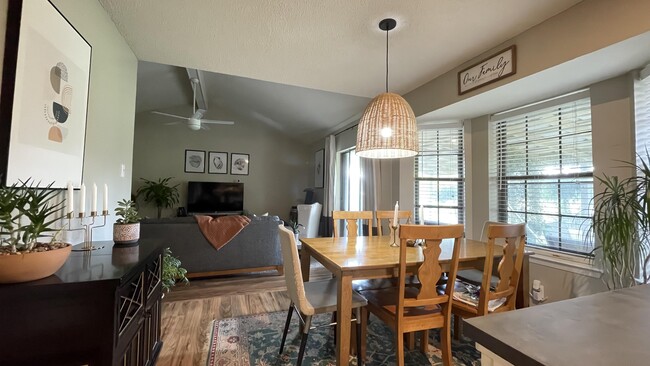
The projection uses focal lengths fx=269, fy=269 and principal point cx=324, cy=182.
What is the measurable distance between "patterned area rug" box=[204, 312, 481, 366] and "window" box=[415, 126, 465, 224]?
1662 millimetres

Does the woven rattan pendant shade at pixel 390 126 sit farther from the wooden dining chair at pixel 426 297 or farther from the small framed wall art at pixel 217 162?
the small framed wall art at pixel 217 162

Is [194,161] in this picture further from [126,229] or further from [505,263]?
[505,263]

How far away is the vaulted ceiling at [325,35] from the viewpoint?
185 cm

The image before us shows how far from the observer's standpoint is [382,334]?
220 cm

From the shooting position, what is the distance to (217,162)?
6.98m

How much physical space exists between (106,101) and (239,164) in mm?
5197

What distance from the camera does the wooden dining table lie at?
1.52 metres

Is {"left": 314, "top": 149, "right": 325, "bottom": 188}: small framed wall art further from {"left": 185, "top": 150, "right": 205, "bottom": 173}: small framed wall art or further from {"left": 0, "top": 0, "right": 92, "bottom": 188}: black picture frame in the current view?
{"left": 0, "top": 0, "right": 92, "bottom": 188}: black picture frame

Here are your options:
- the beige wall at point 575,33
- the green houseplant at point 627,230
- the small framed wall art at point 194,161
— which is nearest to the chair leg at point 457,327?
the green houseplant at point 627,230

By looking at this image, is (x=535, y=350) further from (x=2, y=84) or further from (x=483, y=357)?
(x=2, y=84)

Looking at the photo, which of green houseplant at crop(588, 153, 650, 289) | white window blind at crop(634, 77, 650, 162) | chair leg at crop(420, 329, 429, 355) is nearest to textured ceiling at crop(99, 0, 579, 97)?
white window blind at crop(634, 77, 650, 162)

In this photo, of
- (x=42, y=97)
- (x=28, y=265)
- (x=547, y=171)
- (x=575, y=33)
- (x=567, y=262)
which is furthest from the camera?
(x=547, y=171)

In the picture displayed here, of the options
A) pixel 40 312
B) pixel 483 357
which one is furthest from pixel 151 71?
pixel 483 357

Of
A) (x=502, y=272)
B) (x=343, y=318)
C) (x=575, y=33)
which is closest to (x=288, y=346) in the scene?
(x=343, y=318)
